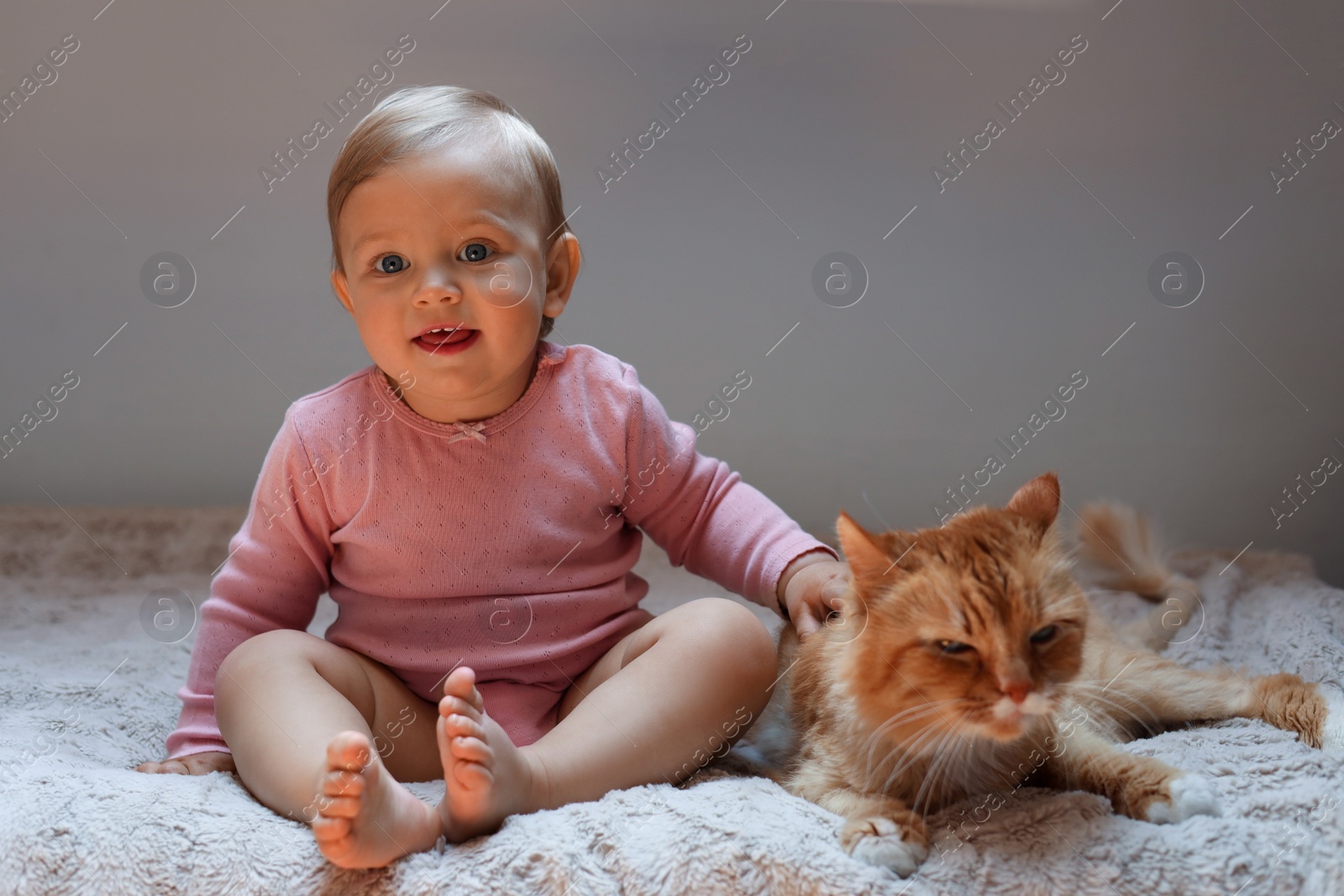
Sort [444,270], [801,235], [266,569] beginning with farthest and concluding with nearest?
1. [801,235]
2. [266,569]
3. [444,270]

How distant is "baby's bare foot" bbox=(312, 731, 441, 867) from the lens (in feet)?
2.90

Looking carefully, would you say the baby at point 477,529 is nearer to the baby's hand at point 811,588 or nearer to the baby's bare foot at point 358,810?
the baby's hand at point 811,588

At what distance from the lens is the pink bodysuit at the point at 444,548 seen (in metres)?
1.30

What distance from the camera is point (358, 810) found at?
34.9 inches

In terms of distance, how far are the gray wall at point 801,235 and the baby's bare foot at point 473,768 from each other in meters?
1.24

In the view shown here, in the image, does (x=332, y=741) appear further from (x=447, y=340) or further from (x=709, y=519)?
(x=709, y=519)

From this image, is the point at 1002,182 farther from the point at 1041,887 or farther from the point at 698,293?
the point at 1041,887

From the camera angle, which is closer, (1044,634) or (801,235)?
(1044,634)

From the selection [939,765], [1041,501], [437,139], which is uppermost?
[437,139]

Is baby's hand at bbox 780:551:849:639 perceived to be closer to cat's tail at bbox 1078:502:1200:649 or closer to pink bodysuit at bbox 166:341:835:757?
pink bodysuit at bbox 166:341:835:757

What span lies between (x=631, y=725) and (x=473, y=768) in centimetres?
21

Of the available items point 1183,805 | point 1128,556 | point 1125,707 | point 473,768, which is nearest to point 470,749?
point 473,768

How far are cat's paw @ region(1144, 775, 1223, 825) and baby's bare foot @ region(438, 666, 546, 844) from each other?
1.94ft

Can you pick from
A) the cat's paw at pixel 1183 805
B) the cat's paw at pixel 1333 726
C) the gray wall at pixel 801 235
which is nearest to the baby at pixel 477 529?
the cat's paw at pixel 1183 805
